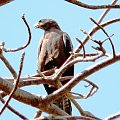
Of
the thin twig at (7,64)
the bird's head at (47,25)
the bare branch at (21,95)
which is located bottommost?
the bare branch at (21,95)

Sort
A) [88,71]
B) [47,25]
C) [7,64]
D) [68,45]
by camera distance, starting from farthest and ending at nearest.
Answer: [47,25]
[68,45]
[7,64]
[88,71]

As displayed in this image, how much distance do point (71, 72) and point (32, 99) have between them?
284 centimetres

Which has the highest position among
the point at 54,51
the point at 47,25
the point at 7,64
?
the point at 47,25

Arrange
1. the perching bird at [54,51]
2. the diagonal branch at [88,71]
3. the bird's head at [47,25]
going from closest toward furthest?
the diagonal branch at [88,71], the perching bird at [54,51], the bird's head at [47,25]

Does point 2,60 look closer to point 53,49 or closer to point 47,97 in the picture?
point 47,97

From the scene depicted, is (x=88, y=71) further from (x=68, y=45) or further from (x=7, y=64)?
(x=68, y=45)

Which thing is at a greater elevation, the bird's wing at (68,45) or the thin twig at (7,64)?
the bird's wing at (68,45)

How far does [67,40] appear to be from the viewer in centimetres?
546

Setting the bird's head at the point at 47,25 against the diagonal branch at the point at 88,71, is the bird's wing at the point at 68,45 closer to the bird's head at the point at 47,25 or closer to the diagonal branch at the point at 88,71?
the bird's head at the point at 47,25

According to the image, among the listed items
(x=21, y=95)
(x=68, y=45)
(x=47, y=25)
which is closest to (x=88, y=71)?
(x=21, y=95)

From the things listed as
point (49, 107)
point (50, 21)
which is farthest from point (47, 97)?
point (50, 21)

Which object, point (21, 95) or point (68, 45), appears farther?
point (68, 45)

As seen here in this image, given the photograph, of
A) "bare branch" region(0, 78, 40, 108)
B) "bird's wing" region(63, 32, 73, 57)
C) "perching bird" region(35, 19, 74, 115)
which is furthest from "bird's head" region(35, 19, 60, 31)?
"bare branch" region(0, 78, 40, 108)

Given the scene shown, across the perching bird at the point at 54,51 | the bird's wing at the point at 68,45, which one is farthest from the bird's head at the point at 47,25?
the bird's wing at the point at 68,45
